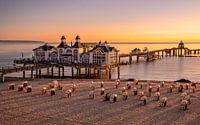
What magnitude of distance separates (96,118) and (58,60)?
3453 cm

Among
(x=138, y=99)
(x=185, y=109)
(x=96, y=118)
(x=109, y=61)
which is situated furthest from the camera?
(x=109, y=61)

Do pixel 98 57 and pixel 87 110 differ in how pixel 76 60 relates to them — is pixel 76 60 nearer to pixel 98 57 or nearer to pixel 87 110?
pixel 98 57

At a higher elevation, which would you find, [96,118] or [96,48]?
[96,48]

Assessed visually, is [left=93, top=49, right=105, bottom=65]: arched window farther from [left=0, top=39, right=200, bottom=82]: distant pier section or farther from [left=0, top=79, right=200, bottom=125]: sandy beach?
[left=0, top=79, right=200, bottom=125]: sandy beach

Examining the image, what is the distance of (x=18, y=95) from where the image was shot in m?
21.8

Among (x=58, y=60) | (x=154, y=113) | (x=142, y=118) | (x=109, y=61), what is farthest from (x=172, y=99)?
(x=58, y=60)

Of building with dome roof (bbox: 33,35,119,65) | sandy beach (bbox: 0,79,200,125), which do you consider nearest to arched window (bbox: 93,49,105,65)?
building with dome roof (bbox: 33,35,119,65)

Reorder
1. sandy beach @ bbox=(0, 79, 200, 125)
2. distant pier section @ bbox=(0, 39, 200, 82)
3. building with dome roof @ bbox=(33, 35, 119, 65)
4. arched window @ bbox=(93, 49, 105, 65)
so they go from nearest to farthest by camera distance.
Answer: sandy beach @ bbox=(0, 79, 200, 125) → distant pier section @ bbox=(0, 39, 200, 82) → arched window @ bbox=(93, 49, 105, 65) → building with dome roof @ bbox=(33, 35, 119, 65)

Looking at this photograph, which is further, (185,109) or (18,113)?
(185,109)

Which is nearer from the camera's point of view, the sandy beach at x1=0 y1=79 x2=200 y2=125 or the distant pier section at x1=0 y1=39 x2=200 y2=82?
the sandy beach at x1=0 y1=79 x2=200 y2=125

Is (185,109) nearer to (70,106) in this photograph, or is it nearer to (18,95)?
(70,106)

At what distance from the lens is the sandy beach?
15375 mm

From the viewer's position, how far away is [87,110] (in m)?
17.7

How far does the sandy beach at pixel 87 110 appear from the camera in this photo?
15.4m
